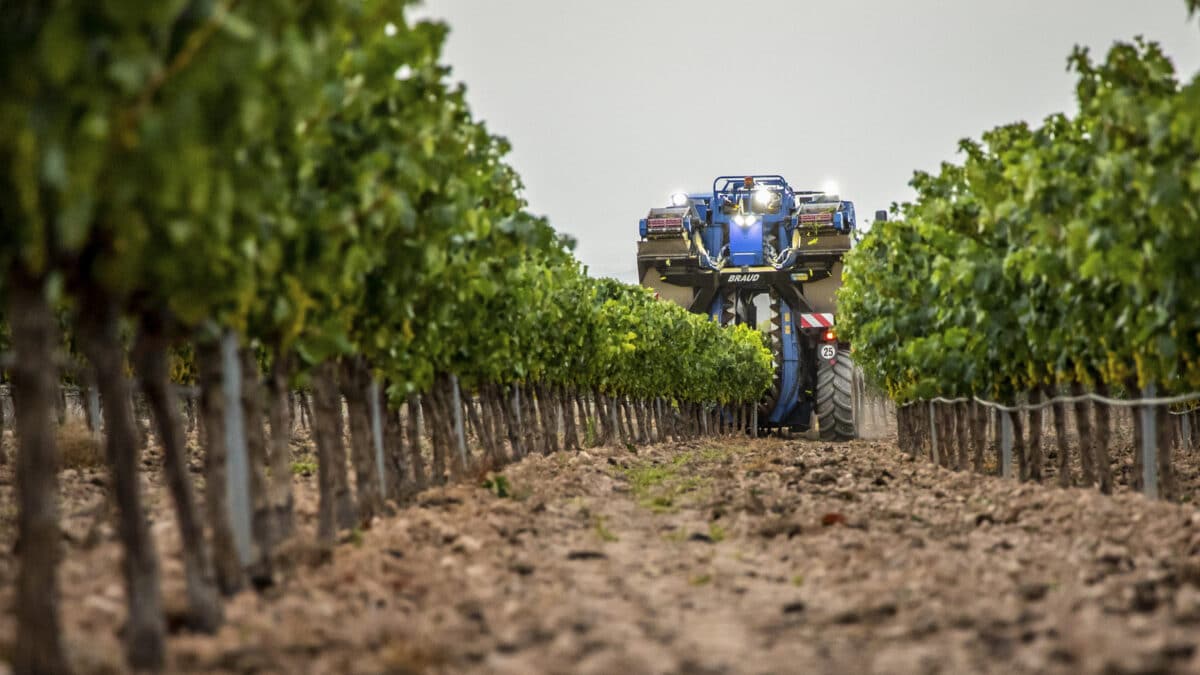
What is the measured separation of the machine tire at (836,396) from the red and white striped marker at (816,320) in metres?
1.04

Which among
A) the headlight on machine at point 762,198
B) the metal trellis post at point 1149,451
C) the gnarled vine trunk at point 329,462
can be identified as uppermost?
the headlight on machine at point 762,198

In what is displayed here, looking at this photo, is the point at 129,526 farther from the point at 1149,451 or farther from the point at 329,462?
the point at 1149,451

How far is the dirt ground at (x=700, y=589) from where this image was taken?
6.02 m

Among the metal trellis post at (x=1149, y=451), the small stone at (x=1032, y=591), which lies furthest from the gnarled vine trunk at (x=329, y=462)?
the metal trellis post at (x=1149, y=451)

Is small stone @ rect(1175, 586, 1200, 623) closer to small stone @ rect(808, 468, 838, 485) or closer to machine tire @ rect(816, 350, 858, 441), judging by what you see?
small stone @ rect(808, 468, 838, 485)

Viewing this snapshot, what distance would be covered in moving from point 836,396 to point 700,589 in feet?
101

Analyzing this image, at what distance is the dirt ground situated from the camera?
602cm

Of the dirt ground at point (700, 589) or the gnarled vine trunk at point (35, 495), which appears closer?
the gnarled vine trunk at point (35, 495)

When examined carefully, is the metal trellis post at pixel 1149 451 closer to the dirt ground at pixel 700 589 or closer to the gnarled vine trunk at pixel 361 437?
the dirt ground at pixel 700 589

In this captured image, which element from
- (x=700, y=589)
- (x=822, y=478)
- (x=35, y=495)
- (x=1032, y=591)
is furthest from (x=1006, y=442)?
(x=35, y=495)

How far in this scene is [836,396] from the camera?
3912 centimetres

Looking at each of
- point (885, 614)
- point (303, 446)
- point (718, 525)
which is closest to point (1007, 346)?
point (718, 525)

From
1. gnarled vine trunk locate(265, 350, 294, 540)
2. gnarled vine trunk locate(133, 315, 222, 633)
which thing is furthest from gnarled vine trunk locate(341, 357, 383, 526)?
gnarled vine trunk locate(133, 315, 222, 633)

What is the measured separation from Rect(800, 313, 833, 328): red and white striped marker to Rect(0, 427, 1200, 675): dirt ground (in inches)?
894
